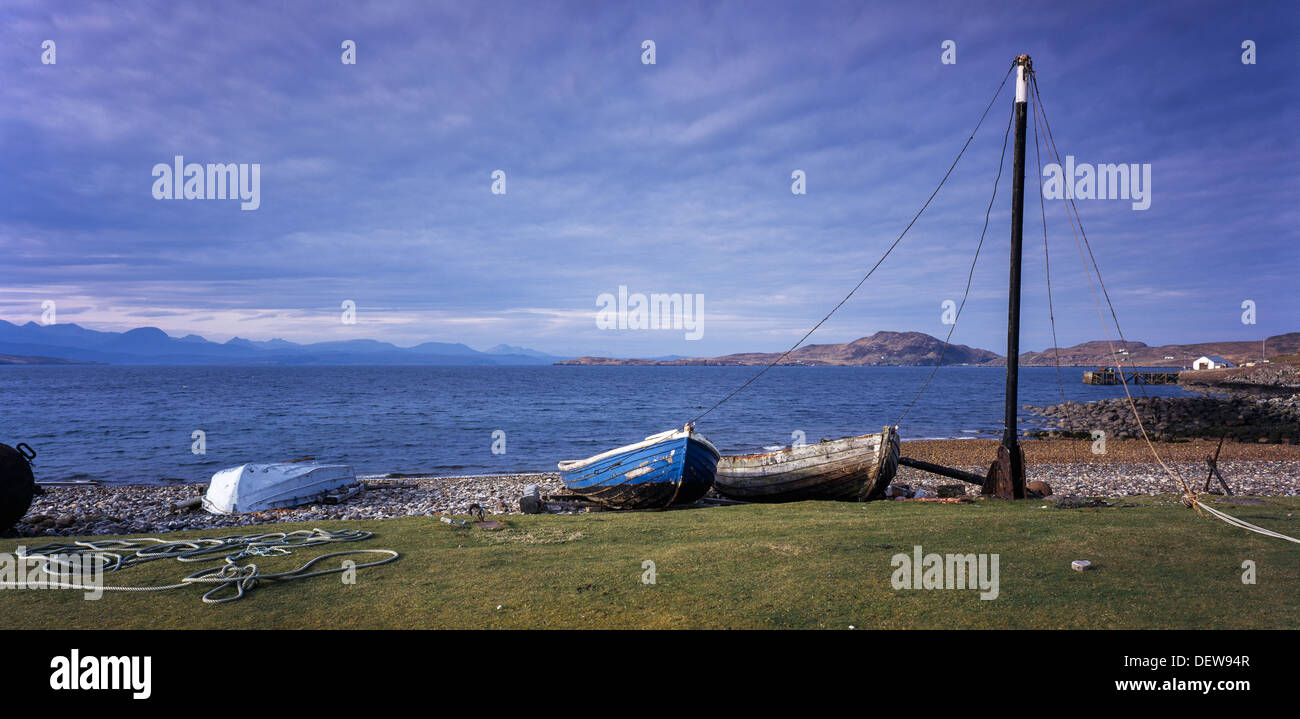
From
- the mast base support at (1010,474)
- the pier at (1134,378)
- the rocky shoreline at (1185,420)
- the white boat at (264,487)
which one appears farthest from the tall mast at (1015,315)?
the pier at (1134,378)

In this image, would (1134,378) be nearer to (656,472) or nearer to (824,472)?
(824,472)

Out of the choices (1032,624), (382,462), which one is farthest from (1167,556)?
(382,462)

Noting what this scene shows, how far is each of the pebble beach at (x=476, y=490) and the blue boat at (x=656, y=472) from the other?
7.71 feet

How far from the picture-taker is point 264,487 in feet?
55.9

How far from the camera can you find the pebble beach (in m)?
15.6

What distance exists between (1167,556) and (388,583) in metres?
8.61

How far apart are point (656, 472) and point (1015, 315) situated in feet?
27.6

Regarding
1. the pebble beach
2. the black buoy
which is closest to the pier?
the pebble beach

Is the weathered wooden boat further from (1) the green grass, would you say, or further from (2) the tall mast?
(1) the green grass

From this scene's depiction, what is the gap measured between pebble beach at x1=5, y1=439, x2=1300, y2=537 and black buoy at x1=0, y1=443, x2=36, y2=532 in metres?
1.33

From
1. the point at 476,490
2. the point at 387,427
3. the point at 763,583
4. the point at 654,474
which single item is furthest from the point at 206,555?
the point at 387,427

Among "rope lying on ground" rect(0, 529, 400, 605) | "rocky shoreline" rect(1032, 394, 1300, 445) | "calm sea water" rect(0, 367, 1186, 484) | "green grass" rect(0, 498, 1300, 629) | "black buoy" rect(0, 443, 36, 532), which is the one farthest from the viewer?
"rocky shoreline" rect(1032, 394, 1300, 445)

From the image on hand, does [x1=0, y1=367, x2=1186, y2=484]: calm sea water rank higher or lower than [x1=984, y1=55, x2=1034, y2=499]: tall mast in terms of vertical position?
lower

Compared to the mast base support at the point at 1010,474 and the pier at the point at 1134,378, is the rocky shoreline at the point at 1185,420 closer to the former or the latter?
the mast base support at the point at 1010,474
